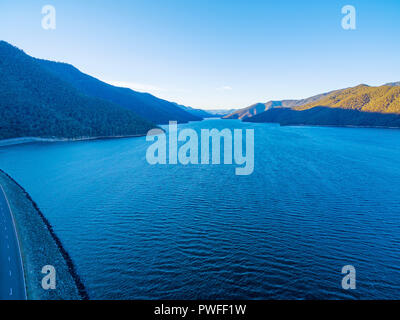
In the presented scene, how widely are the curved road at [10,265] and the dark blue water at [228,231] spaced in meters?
5.94

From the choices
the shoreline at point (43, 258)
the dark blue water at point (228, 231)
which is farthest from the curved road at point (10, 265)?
the dark blue water at point (228, 231)

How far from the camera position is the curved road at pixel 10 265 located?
62.6 feet

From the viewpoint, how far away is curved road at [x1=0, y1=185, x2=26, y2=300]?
19.1 m

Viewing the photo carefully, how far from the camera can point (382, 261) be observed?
25.3m

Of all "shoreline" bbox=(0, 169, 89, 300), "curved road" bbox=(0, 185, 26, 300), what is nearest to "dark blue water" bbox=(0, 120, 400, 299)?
"shoreline" bbox=(0, 169, 89, 300)

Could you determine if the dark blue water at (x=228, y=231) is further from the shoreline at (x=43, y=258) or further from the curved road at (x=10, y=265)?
the curved road at (x=10, y=265)

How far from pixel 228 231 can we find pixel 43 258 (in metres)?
25.3

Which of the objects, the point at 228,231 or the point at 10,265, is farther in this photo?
the point at 228,231

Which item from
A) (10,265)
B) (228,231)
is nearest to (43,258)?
(10,265)

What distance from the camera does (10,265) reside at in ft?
73.1

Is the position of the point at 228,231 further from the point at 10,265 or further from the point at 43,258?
the point at 10,265

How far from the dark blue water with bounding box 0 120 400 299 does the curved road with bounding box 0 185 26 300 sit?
5935mm
